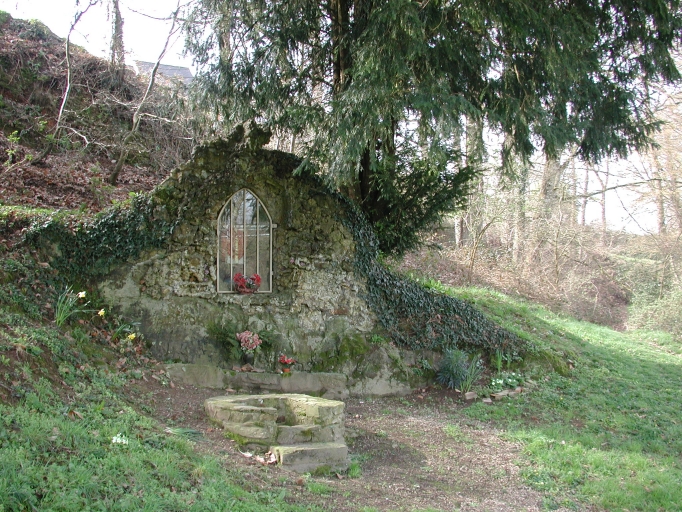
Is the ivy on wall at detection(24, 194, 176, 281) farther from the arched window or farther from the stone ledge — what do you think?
the stone ledge

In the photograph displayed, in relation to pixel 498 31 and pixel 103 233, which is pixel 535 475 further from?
pixel 103 233

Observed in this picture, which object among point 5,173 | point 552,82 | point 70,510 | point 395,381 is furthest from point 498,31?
point 5,173

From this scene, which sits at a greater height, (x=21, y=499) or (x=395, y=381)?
(x=21, y=499)

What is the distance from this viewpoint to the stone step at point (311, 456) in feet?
16.9

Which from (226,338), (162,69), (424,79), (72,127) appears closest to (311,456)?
(226,338)

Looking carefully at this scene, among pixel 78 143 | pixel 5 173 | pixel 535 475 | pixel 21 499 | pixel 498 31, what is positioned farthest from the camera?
pixel 78 143

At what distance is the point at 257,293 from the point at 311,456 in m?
3.90

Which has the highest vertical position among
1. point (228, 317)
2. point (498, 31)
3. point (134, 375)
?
point (498, 31)

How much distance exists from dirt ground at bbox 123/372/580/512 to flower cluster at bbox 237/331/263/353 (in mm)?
971

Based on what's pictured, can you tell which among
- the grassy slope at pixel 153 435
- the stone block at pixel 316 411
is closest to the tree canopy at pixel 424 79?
the stone block at pixel 316 411

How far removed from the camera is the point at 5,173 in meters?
10.3

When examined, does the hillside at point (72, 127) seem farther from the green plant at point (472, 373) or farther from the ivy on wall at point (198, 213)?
the green plant at point (472, 373)

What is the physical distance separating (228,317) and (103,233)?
2243 millimetres

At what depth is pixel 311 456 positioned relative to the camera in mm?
5289
